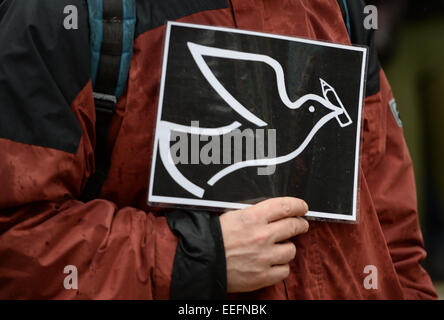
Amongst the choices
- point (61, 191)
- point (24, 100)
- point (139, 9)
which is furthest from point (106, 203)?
point (139, 9)

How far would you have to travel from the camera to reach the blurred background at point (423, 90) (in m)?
3.01

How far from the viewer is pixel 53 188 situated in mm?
1046

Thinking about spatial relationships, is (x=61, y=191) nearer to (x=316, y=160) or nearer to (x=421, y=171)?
(x=316, y=160)

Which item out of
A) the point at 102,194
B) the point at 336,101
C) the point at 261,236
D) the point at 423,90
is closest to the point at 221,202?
the point at 261,236

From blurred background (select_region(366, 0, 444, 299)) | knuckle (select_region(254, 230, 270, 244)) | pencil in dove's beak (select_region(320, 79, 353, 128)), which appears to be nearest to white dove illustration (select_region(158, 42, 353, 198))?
pencil in dove's beak (select_region(320, 79, 353, 128))

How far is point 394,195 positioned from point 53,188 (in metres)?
0.94

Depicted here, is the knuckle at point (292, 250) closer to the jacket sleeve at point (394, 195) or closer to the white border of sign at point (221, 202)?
the white border of sign at point (221, 202)

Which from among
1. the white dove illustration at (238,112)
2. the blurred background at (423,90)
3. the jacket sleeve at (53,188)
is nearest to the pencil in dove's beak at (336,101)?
the white dove illustration at (238,112)

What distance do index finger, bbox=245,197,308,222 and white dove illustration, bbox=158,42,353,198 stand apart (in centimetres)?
9

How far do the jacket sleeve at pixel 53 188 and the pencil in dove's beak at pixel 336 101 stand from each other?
50 cm

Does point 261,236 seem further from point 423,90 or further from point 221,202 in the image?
point 423,90

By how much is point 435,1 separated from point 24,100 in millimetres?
2689

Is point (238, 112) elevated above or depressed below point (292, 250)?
above

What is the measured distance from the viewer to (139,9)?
1.16 metres
